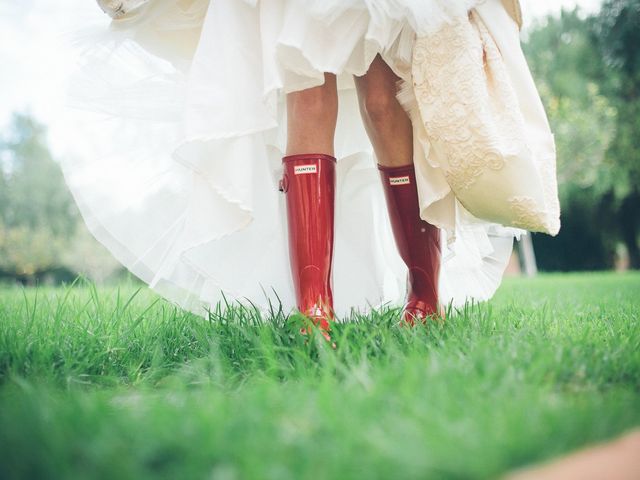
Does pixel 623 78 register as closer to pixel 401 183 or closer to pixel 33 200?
pixel 401 183

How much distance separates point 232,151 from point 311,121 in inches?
9.7

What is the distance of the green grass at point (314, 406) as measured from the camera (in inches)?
25.0

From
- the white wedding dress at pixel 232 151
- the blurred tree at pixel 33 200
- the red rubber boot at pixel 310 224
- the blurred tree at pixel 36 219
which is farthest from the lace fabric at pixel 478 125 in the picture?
the blurred tree at pixel 33 200

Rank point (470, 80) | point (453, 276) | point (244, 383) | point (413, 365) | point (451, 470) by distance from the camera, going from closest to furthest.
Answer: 1. point (451, 470)
2. point (413, 365)
3. point (244, 383)
4. point (470, 80)
5. point (453, 276)

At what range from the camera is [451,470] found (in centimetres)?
60

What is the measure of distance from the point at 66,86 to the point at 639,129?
37.7 ft

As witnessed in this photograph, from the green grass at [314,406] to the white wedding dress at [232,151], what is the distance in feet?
1.31

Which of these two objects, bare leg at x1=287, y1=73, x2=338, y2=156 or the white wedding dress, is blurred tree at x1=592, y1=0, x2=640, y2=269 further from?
bare leg at x1=287, y1=73, x2=338, y2=156

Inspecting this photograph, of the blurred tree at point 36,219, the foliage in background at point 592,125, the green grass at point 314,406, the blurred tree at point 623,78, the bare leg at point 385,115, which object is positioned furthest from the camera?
the blurred tree at point 36,219

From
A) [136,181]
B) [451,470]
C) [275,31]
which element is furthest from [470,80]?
[136,181]

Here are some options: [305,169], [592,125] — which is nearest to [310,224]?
[305,169]

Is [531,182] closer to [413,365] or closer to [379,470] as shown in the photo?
[413,365]

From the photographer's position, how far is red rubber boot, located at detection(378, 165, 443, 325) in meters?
1.74

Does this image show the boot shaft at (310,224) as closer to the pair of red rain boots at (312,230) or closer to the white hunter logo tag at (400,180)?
the pair of red rain boots at (312,230)
